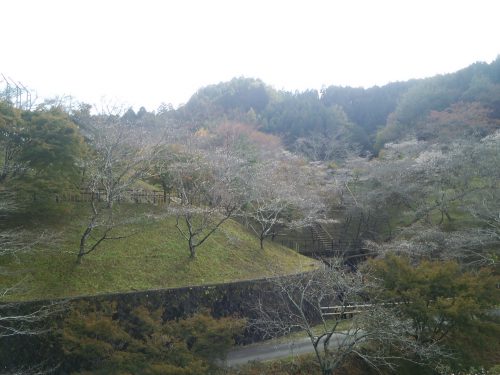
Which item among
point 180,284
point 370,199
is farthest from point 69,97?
point 370,199

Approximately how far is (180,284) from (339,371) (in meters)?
6.08

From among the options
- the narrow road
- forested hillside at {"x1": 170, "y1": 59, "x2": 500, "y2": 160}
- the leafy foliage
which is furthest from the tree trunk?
forested hillside at {"x1": 170, "y1": 59, "x2": 500, "y2": 160}

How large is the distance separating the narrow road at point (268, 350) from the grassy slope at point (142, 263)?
9.08 feet

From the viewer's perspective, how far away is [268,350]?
44.6 feet

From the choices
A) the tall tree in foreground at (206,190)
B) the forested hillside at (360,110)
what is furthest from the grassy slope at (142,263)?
the forested hillside at (360,110)

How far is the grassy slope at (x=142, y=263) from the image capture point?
12.9 m

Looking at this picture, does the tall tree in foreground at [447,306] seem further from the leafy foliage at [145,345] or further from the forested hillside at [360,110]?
the forested hillside at [360,110]

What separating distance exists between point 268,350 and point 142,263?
18.4ft

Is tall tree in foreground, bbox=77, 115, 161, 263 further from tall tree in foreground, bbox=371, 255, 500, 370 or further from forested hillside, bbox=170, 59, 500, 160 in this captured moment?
forested hillside, bbox=170, 59, 500, 160

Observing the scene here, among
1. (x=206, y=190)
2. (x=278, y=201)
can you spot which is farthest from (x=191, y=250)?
(x=278, y=201)

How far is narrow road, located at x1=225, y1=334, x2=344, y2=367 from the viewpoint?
1284 centimetres

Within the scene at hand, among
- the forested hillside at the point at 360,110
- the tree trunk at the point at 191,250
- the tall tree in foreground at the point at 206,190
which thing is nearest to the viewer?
the tree trunk at the point at 191,250

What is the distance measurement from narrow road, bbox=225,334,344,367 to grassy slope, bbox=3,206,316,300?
9.08 feet

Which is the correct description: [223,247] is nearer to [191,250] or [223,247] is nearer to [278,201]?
[191,250]
